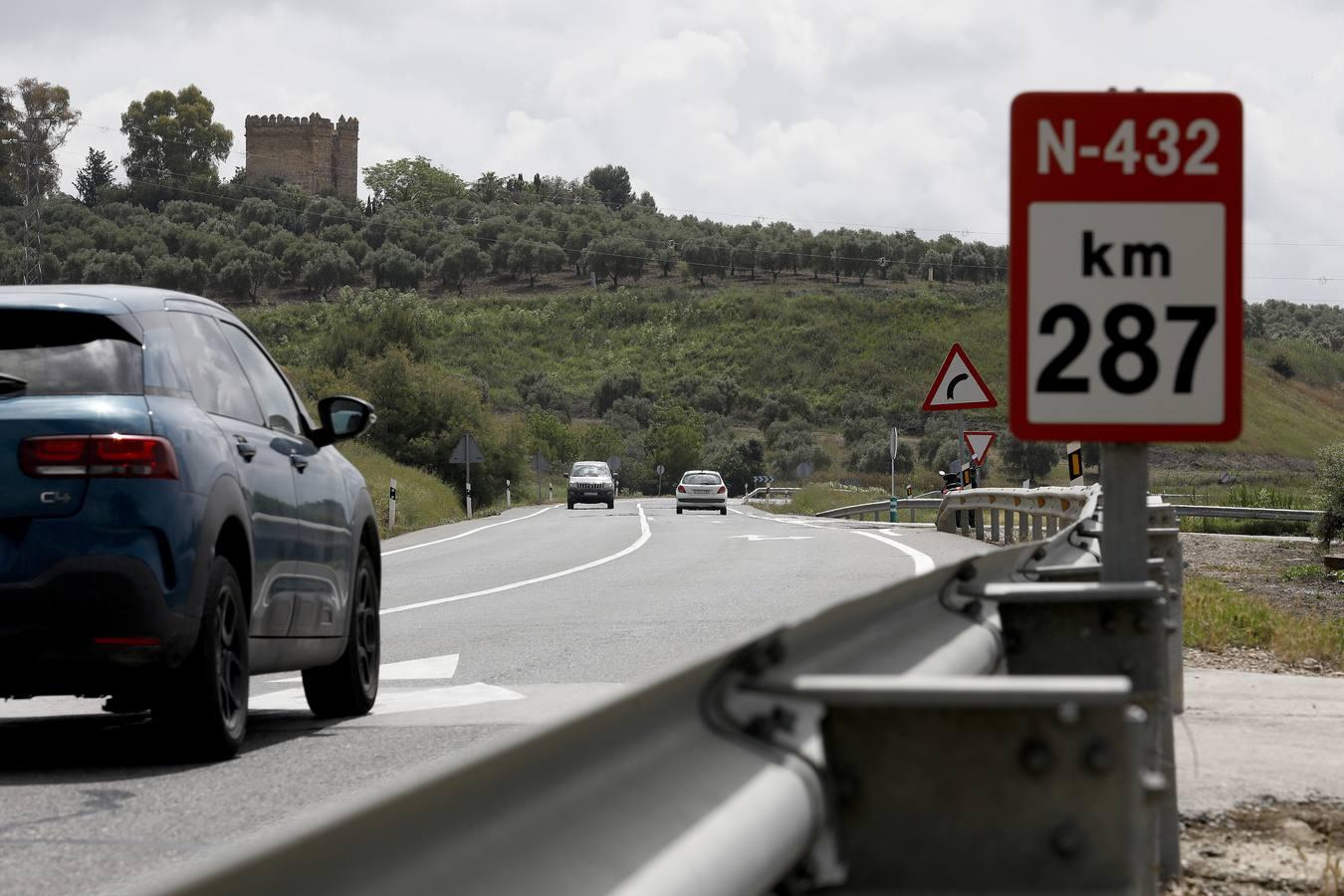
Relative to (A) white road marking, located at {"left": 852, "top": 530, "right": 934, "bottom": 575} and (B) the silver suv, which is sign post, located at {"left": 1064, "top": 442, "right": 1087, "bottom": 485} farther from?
(B) the silver suv

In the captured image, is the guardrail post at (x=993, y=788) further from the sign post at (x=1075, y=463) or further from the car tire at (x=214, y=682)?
the sign post at (x=1075, y=463)

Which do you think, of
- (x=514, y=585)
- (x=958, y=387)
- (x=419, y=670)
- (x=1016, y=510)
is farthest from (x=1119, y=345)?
(x=958, y=387)

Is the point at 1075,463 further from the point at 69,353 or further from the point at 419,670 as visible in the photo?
the point at 69,353

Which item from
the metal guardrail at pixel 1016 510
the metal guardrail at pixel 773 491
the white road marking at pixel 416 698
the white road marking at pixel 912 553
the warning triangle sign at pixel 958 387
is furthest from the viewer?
the metal guardrail at pixel 773 491

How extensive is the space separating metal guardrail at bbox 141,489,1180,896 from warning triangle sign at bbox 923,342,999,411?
21.5m

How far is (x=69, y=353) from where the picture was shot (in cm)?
734

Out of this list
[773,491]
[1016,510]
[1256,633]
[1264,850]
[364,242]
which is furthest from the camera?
[364,242]

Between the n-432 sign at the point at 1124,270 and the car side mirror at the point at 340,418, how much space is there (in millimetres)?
4592

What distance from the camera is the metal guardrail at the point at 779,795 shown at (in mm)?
1917

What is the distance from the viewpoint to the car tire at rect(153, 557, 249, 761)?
720cm

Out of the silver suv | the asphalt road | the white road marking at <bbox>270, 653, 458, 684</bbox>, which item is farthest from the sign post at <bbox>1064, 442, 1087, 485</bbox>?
the silver suv

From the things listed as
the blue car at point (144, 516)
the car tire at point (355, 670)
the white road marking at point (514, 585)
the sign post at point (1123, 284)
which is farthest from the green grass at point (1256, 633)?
the sign post at point (1123, 284)

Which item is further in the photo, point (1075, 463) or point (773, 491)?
point (773, 491)

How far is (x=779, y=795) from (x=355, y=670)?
6.73 metres
